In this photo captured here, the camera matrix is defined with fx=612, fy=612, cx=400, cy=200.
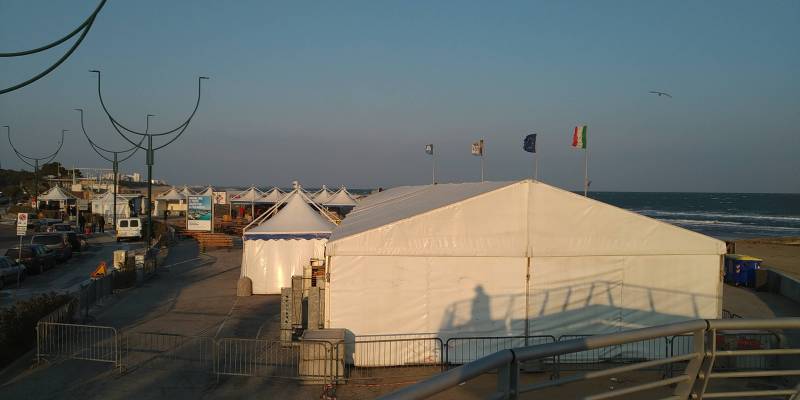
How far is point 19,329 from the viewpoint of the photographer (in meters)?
13.1

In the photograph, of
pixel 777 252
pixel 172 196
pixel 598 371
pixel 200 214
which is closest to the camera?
pixel 598 371

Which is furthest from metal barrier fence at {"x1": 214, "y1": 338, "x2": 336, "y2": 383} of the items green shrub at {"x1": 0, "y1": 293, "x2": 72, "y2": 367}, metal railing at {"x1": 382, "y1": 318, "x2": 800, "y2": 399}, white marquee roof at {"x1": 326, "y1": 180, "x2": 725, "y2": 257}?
metal railing at {"x1": 382, "y1": 318, "x2": 800, "y2": 399}

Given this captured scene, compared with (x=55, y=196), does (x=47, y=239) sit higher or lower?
lower

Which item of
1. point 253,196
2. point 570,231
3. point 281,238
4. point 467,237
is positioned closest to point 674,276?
point 570,231

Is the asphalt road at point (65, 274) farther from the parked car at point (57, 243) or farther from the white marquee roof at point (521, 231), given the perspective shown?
the white marquee roof at point (521, 231)

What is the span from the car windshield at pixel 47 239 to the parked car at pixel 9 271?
270 inches

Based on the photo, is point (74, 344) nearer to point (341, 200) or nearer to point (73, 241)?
point (73, 241)

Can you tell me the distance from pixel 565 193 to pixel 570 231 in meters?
0.81

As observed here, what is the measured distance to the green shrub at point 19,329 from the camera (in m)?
12.5

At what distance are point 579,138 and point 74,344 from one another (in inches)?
611

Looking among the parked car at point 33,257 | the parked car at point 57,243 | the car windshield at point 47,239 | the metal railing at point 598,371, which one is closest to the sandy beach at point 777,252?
the metal railing at point 598,371

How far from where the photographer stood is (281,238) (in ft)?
71.7

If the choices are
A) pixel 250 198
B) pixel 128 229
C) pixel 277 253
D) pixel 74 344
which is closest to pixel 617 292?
pixel 74 344

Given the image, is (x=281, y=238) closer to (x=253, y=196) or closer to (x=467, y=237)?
(x=467, y=237)
